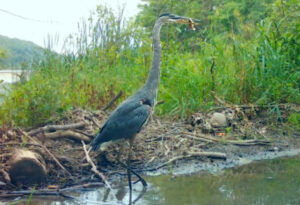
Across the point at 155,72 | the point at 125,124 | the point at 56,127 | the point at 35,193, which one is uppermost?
the point at 155,72

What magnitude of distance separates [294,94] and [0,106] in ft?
14.7

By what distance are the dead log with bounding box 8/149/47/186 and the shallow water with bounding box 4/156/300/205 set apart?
0.46 metres

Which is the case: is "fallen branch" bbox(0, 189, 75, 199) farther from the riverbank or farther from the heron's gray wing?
the heron's gray wing

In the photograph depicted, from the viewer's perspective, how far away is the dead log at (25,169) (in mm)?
5473

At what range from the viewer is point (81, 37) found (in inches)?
411

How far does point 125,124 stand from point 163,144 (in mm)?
1132

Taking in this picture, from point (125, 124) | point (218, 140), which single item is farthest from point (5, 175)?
point (218, 140)

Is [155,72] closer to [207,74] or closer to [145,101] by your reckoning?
[145,101]

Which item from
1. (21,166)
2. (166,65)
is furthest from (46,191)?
(166,65)

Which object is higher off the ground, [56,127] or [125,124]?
[125,124]

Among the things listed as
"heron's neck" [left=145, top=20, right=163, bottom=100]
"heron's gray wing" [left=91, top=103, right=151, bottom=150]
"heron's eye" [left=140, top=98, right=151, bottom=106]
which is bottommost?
"heron's gray wing" [left=91, top=103, right=151, bottom=150]

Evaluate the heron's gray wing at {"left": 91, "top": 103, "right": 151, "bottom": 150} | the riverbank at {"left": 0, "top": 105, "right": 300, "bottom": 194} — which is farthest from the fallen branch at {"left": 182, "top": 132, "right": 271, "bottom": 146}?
the heron's gray wing at {"left": 91, "top": 103, "right": 151, "bottom": 150}

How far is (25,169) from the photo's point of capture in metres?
5.50

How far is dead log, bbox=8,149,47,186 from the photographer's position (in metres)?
5.47
